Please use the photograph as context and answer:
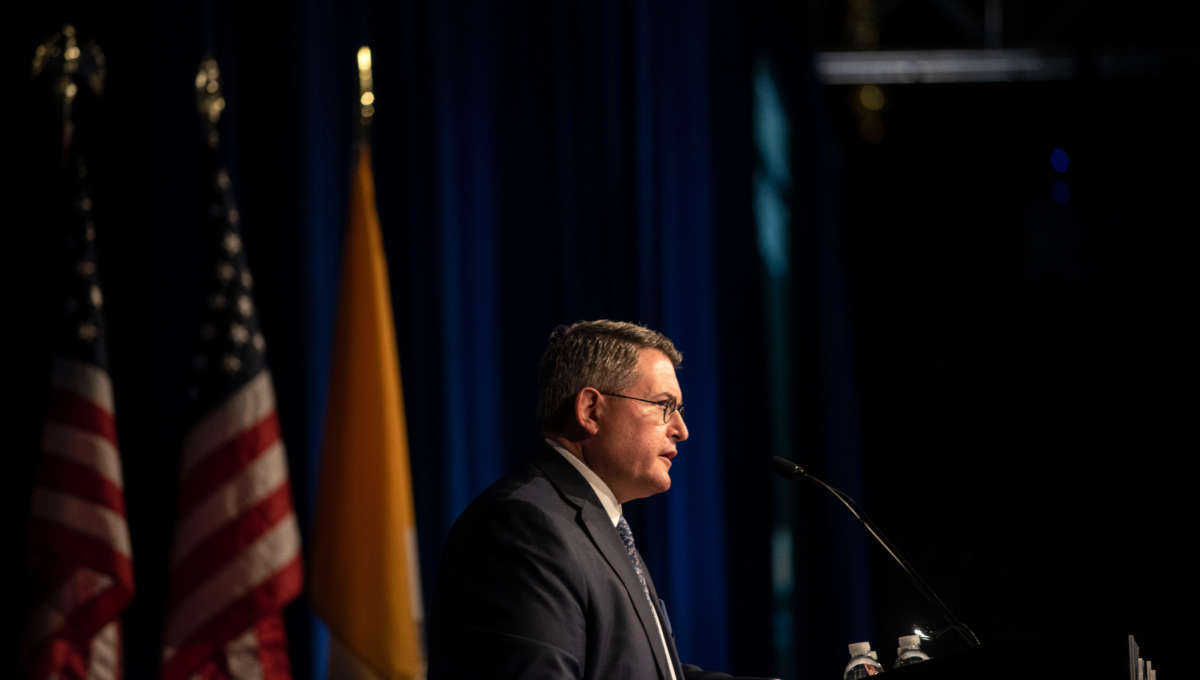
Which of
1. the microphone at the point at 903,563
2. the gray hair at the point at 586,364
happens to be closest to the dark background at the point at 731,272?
the gray hair at the point at 586,364

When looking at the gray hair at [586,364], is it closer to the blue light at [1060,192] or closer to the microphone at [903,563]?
the microphone at [903,563]

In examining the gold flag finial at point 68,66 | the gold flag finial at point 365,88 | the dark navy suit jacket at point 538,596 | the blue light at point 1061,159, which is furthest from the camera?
the blue light at point 1061,159

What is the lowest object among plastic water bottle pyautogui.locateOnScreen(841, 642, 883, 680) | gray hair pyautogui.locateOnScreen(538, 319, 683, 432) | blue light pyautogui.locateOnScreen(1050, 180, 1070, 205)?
plastic water bottle pyautogui.locateOnScreen(841, 642, 883, 680)

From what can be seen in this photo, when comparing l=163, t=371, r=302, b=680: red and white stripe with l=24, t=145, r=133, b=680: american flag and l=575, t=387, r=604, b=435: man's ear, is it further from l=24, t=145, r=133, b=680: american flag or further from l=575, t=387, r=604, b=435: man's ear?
l=575, t=387, r=604, b=435: man's ear

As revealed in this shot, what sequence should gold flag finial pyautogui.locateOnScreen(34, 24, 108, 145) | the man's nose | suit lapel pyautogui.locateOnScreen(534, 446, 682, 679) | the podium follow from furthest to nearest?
gold flag finial pyautogui.locateOnScreen(34, 24, 108, 145)
the man's nose
suit lapel pyautogui.locateOnScreen(534, 446, 682, 679)
the podium

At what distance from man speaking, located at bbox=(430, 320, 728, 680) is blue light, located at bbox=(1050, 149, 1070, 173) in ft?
10.9

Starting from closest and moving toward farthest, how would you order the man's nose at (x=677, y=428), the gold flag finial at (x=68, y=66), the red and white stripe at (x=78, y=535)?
the man's nose at (x=677, y=428)
the red and white stripe at (x=78, y=535)
the gold flag finial at (x=68, y=66)

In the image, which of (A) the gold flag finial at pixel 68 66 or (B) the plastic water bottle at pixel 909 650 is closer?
(B) the plastic water bottle at pixel 909 650

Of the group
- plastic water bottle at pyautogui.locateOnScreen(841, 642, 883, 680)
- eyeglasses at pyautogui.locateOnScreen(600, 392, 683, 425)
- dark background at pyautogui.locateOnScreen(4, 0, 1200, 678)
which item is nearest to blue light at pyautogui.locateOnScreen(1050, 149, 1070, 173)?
dark background at pyautogui.locateOnScreen(4, 0, 1200, 678)

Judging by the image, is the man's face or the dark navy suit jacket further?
the man's face

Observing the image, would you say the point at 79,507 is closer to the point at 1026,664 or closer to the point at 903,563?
the point at 903,563

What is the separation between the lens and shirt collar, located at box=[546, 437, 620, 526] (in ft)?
7.77

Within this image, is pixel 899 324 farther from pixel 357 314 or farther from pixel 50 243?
pixel 50 243

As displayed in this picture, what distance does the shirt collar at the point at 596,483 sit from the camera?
237cm
